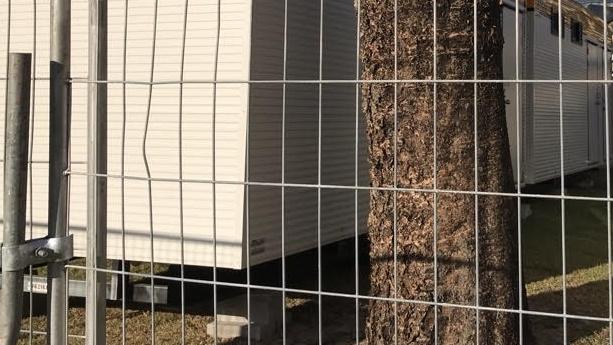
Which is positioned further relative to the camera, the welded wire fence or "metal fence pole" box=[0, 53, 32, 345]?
the welded wire fence

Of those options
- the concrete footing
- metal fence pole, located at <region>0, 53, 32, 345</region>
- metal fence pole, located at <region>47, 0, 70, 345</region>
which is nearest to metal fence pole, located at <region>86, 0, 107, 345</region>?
metal fence pole, located at <region>47, 0, 70, 345</region>

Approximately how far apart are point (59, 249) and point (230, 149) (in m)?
1.96

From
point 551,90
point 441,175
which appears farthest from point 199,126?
point 551,90

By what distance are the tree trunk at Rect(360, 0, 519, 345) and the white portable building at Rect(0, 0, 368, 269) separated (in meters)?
1.02

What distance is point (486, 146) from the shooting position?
3818 millimetres

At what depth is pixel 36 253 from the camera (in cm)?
299

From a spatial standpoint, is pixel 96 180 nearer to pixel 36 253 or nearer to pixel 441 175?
pixel 36 253

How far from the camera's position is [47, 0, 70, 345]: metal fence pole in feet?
10.2

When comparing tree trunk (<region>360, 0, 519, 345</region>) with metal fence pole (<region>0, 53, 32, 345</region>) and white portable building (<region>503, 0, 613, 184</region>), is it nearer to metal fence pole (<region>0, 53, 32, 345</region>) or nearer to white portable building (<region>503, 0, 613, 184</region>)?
metal fence pole (<region>0, 53, 32, 345</region>)

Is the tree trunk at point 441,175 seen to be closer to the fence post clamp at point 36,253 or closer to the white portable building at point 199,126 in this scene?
the white portable building at point 199,126

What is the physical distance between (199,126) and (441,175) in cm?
188

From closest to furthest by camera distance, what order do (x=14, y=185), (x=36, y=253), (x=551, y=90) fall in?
1. (x=14, y=185)
2. (x=36, y=253)
3. (x=551, y=90)

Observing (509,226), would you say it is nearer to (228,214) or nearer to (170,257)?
(228,214)

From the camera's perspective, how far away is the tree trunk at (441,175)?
365cm
